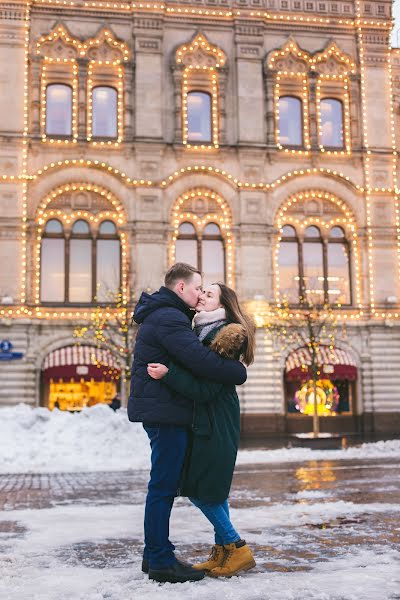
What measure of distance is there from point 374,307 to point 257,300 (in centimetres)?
524

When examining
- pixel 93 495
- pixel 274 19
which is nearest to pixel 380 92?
pixel 274 19

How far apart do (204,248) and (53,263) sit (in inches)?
254

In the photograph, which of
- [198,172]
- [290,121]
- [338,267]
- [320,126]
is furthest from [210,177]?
[338,267]

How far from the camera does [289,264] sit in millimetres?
33500

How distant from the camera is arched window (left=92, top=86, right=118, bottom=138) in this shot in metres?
32.7

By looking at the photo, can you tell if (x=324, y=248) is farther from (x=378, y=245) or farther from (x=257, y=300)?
(x=257, y=300)

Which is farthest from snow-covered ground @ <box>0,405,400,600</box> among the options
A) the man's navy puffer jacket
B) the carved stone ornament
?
the carved stone ornament

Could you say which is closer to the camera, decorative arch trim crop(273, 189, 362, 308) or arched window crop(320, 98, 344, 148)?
decorative arch trim crop(273, 189, 362, 308)

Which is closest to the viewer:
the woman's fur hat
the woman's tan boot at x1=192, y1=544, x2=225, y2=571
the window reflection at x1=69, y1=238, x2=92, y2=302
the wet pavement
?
the woman's tan boot at x1=192, y1=544, x2=225, y2=571

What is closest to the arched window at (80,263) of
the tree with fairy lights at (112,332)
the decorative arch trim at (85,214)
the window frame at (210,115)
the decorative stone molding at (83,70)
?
the decorative arch trim at (85,214)

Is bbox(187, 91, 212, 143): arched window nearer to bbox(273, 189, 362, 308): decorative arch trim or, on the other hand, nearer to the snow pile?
bbox(273, 189, 362, 308): decorative arch trim

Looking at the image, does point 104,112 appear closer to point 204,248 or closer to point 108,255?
point 108,255

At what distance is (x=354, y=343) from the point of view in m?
32.8

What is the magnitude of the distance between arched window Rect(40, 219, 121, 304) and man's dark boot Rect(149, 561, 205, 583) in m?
26.1
